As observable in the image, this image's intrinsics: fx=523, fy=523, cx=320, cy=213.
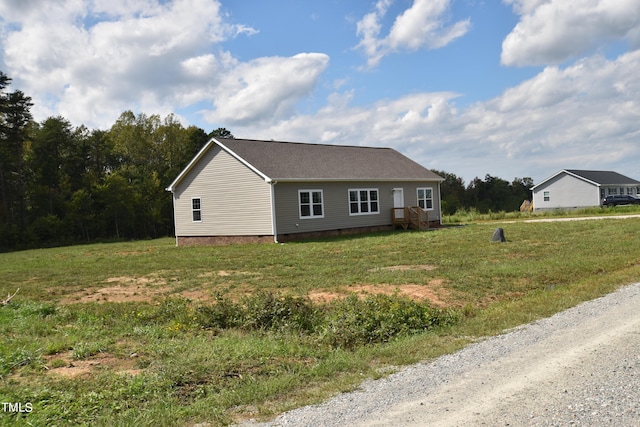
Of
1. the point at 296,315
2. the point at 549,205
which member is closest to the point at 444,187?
the point at 549,205

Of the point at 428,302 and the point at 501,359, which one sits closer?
the point at 501,359

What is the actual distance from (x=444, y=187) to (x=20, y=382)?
6966 cm

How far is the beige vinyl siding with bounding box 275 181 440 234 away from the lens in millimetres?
22906

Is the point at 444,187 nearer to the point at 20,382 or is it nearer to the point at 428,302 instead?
the point at 428,302

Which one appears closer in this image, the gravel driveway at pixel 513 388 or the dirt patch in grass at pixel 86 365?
the gravel driveway at pixel 513 388

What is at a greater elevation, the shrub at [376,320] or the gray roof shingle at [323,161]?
the gray roof shingle at [323,161]

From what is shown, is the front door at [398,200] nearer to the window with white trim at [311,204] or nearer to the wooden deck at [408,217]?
the wooden deck at [408,217]

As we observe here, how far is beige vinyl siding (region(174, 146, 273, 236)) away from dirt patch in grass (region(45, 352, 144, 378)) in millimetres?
16337

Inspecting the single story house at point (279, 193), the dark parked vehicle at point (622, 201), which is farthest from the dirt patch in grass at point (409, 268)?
the dark parked vehicle at point (622, 201)

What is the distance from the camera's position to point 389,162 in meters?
30.4

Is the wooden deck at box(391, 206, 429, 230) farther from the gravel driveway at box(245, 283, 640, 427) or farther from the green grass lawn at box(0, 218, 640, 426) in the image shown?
the gravel driveway at box(245, 283, 640, 427)

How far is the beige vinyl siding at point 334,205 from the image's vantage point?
22.9 metres

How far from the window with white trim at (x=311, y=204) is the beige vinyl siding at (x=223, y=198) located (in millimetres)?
1875

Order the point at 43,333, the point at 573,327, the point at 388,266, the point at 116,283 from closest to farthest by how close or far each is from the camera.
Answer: the point at 573,327 → the point at 43,333 → the point at 116,283 → the point at 388,266
